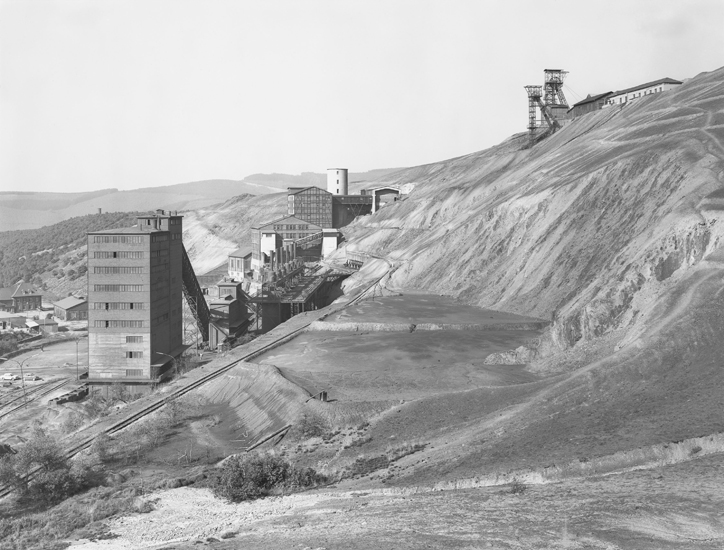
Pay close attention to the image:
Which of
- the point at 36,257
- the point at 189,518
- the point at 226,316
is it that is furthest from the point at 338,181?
the point at 189,518

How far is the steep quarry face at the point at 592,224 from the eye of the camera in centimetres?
5184

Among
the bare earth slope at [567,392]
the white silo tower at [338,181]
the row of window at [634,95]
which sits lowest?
the bare earth slope at [567,392]

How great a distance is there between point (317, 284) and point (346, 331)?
3116cm

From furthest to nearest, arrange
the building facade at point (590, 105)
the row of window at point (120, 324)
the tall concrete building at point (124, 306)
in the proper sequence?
the building facade at point (590, 105) < the row of window at point (120, 324) < the tall concrete building at point (124, 306)

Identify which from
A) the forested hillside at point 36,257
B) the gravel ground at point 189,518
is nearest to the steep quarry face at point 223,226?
the forested hillside at point 36,257

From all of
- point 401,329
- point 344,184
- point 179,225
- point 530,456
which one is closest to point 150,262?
point 179,225

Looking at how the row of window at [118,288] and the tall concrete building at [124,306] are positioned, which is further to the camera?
the row of window at [118,288]

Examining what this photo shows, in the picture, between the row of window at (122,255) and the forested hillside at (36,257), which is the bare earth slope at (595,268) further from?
the forested hillside at (36,257)

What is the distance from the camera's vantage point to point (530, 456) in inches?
1243

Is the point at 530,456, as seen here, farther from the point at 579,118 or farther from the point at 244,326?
the point at 579,118

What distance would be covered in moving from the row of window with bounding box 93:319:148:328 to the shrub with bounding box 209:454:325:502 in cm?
3322

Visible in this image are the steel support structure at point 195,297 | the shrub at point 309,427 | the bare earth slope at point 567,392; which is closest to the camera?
the bare earth slope at point 567,392

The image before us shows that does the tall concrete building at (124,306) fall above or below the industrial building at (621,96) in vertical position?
below

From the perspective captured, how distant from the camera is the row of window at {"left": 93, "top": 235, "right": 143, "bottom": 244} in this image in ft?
212
